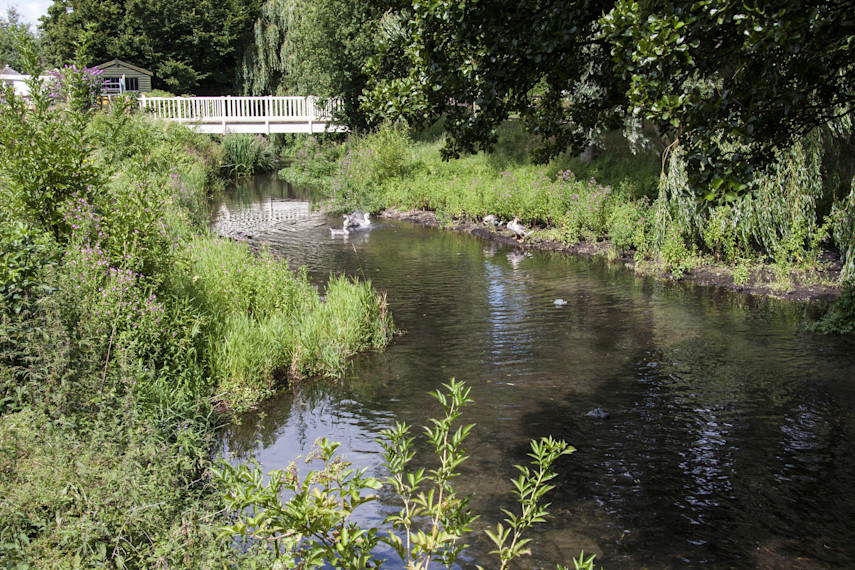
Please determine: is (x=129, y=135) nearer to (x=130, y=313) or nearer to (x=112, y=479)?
(x=130, y=313)

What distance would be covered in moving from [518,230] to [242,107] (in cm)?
2148

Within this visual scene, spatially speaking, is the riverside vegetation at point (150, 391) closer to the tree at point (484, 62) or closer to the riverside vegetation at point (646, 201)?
the tree at point (484, 62)

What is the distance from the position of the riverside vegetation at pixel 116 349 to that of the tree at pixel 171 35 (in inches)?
1615

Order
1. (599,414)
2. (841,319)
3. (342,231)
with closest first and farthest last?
(599,414)
(841,319)
(342,231)

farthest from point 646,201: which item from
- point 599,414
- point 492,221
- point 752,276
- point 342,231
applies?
point 599,414

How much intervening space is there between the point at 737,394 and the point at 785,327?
3.11m

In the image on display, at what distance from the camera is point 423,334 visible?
10469 mm

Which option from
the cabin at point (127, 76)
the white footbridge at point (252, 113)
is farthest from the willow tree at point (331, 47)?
the cabin at point (127, 76)

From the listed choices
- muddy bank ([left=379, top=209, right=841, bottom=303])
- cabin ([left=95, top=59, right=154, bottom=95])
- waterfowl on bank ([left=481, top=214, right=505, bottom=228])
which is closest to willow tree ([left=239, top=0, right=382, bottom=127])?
waterfowl on bank ([left=481, top=214, right=505, bottom=228])

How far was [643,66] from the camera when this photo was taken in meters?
4.96

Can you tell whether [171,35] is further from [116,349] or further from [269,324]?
[116,349]

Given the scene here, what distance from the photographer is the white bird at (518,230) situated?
17.7 m

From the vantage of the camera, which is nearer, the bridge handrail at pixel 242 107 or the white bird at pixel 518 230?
the white bird at pixel 518 230

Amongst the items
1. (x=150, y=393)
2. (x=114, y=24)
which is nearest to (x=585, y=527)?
(x=150, y=393)
